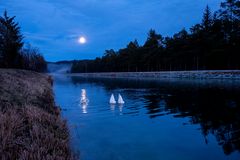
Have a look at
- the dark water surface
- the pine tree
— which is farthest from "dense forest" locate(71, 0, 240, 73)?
the dark water surface

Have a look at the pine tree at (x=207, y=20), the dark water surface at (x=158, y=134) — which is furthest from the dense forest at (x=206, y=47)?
the dark water surface at (x=158, y=134)

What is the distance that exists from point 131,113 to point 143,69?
75947mm

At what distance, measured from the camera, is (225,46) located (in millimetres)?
55125

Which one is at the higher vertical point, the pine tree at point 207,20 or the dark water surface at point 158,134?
the pine tree at point 207,20

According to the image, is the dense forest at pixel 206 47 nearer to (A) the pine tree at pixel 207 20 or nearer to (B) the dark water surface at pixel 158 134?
(A) the pine tree at pixel 207 20

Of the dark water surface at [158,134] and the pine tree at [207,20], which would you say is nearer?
the dark water surface at [158,134]

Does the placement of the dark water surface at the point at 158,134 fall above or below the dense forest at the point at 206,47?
below

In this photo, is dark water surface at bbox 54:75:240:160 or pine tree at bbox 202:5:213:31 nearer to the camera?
dark water surface at bbox 54:75:240:160

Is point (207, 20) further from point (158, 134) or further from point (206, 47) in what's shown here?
point (158, 134)

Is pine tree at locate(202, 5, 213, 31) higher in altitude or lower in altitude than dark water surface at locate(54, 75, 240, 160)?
higher

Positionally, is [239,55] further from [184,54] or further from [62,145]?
[62,145]

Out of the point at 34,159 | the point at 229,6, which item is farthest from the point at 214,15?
the point at 34,159

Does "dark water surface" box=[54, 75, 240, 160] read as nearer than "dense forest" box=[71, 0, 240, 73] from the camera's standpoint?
Yes

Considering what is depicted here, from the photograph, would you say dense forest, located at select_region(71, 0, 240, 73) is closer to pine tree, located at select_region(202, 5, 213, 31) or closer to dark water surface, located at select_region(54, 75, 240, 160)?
pine tree, located at select_region(202, 5, 213, 31)
